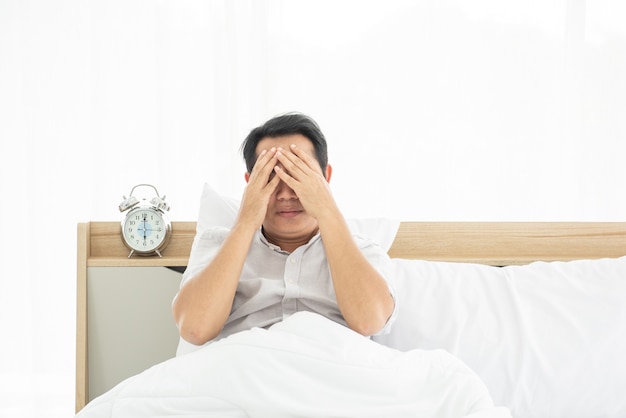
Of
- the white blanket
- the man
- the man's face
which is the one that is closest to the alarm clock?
the man

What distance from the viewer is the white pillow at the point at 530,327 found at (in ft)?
5.52

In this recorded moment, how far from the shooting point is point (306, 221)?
1.77 meters

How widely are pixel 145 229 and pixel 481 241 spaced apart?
1.00 meters

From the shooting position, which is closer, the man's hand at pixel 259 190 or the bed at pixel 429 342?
the bed at pixel 429 342

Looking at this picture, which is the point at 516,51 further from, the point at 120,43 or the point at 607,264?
the point at 120,43

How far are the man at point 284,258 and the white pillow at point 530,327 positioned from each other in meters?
0.18

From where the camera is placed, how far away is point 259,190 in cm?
171

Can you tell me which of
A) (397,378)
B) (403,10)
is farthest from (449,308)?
(403,10)

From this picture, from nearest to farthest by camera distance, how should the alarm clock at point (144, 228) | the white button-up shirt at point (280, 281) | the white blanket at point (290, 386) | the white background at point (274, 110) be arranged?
the white blanket at point (290, 386)
the white button-up shirt at point (280, 281)
the alarm clock at point (144, 228)
the white background at point (274, 110)

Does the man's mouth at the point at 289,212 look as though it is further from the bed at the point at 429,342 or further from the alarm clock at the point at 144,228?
the alarm clock at the point at 144,228

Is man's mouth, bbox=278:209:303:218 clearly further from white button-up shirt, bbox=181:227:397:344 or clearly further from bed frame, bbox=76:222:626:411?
bed frame, bbox=76:222:626:411

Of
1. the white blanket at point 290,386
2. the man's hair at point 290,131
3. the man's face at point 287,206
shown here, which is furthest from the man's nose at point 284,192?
the white blanket at point 290,386

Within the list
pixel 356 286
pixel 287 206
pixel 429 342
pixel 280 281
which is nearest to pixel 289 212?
pixel 287 206

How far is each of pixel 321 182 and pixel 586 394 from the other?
76 cm
